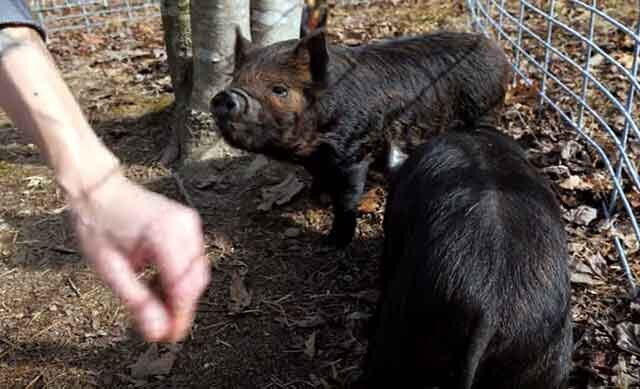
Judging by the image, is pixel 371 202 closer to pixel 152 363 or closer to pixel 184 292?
pixel 152 363

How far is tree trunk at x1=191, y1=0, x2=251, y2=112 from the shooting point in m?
3.97

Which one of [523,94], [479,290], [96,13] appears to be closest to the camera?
[479,290]

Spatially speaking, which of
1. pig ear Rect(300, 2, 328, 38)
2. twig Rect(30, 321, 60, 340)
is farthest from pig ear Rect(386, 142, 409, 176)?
pig ear Rect(300, 2, 328, 38)

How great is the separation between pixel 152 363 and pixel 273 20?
2245 mm

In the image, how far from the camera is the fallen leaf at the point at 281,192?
13.1ft

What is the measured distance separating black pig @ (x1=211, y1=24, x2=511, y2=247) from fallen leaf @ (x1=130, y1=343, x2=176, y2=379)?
1080 mm

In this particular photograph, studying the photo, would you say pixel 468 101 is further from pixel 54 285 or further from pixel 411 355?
pixel 54 285

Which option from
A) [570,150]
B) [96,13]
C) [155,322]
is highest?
[155,322]

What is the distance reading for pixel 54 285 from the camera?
3438 mm

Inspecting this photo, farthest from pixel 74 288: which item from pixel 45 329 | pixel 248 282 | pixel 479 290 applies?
pixel 479 290

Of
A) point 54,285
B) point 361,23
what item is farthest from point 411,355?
point 361,23

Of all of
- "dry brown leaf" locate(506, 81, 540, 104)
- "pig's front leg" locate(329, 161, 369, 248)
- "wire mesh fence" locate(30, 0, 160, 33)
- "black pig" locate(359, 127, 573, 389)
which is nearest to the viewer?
"black pig" locate(359, 127, 573, 389)

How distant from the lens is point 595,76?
508 centimetres

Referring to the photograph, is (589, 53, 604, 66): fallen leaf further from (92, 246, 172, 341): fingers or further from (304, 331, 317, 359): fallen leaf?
(92, 246, 172, 341): fingers
